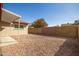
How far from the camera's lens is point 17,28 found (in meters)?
5.84

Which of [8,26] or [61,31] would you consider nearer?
[8,26]

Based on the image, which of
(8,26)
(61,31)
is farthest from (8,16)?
(61,31)

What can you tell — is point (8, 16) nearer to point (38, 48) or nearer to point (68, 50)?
point (38, 48)

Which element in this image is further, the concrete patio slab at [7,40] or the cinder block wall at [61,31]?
the cinder block wall at [61,31]

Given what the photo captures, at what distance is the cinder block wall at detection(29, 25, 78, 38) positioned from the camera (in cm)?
630

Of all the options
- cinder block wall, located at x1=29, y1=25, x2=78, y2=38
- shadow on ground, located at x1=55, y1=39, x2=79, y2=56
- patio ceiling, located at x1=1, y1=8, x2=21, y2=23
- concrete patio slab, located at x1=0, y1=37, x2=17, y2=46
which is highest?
patio ceiling, located at x1=1, y1=8, x2=21, y2=23

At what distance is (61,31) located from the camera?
22.3ft

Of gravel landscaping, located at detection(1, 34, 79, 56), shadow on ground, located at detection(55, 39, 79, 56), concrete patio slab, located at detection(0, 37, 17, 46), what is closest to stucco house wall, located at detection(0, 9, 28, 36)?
concrete patio slab, located at detection(0, 37, 17, 46)

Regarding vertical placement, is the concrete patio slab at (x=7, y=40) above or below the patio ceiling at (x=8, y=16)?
below

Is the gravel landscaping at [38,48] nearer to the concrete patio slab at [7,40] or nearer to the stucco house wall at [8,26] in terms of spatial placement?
the concrete patio slab at [7,40]

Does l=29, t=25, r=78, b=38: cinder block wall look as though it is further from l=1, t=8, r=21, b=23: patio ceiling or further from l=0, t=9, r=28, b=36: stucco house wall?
l=1, t=8, r=21, b=23: patio ceiling

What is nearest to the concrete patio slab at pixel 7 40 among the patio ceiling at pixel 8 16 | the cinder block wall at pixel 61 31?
the patio ceiling at pixel 8 16

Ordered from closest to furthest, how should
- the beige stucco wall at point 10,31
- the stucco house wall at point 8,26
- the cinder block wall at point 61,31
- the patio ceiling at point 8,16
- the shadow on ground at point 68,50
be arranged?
the shadow on ground at point 68,50
the patio ceiling at point 8,16
the stucco house wall at point 8,26
the beige stucco wall at point 10,31
the cinder block wall at point 61,31

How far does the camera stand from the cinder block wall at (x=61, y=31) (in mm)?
6302
